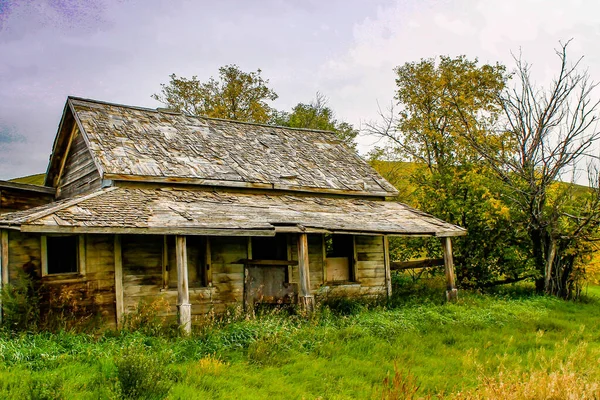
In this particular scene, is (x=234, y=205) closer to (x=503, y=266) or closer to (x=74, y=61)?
(x=503, y=266)

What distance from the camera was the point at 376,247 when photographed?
1446cm

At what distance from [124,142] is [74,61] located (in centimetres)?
1443

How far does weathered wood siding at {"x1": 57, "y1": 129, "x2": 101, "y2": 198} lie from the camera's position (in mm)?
12702

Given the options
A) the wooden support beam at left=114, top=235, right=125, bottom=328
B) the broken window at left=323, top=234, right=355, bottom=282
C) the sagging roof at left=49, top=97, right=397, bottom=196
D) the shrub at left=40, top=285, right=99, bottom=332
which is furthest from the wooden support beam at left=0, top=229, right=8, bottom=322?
the broken window at left=323, top=234, right=355, bottom=282

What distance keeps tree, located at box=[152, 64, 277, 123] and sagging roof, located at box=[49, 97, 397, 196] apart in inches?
582

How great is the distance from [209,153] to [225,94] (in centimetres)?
1867

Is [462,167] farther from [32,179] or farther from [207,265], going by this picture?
[32,179]

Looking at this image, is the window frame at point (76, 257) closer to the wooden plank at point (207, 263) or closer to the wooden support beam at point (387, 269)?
the wooden plank at point (207, 263)

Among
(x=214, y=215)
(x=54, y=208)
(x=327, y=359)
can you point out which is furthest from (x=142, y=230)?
(x=327, y=359)

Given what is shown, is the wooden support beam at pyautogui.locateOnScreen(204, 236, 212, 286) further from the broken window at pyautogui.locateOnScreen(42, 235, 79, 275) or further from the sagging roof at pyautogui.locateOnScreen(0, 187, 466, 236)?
the broken window at pyautogui.locateOnScreen(42, 235, 79, 275)

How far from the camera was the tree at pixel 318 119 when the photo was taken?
33.9 meters

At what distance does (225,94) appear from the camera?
3194 centimetres

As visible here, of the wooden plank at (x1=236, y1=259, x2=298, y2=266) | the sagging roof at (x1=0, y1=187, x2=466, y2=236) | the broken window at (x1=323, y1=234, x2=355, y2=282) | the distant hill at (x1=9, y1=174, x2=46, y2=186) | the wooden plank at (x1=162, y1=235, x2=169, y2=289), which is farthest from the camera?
the distant hill at (x1=9, y1=174, x2=46, y2=186)

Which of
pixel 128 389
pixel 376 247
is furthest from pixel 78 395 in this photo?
pixel 376 247
